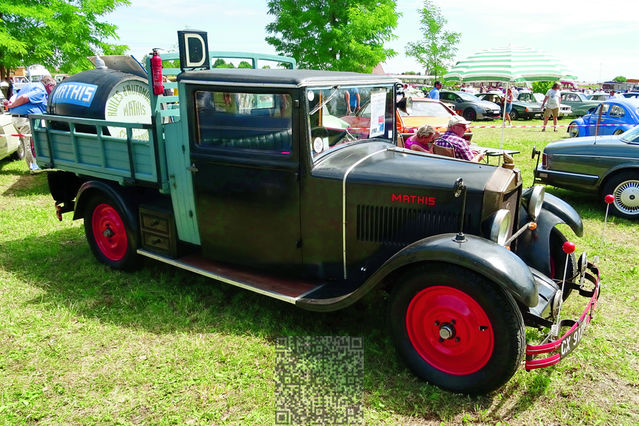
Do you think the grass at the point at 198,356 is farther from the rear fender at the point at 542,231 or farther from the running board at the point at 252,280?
the rear fender at the point at 542,231

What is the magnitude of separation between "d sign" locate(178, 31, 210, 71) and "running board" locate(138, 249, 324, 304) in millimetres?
1639

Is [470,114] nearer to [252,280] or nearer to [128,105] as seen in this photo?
[128,105]

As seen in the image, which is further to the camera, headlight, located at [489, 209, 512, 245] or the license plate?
headlight, located at [489, 209, 512, 245]

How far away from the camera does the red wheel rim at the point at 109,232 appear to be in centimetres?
467

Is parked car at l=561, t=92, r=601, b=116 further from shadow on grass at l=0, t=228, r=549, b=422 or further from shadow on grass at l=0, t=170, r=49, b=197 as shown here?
shadow on grass at l=0, t=170, r=49, b=197

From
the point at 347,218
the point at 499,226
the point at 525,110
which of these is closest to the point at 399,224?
the point at 347,218

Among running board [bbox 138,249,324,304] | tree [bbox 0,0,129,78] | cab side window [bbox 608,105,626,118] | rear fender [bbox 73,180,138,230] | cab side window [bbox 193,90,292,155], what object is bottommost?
running board [bbox 138,249,324,304]

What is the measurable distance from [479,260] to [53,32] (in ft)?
51.3

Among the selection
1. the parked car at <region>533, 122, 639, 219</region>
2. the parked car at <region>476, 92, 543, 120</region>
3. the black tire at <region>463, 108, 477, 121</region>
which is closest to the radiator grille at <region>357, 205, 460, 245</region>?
the parked car at <region>533, 122, 639, 219</region>

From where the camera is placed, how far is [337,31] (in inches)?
631

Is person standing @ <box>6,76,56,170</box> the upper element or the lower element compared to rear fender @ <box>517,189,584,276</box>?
upper

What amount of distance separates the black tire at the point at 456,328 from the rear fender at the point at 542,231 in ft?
3.52

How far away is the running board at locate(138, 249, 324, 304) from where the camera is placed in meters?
3.44

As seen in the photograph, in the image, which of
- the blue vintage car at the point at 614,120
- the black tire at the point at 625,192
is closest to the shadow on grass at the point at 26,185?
the black tire at the point at 625,192
